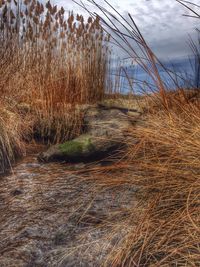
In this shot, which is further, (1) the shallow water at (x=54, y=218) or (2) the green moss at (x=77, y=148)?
(2) the green moss at (x=77, y=148)

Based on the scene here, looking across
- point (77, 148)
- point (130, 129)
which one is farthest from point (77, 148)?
point (130, 129)

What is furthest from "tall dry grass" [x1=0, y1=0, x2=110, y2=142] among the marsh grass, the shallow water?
the shallow water

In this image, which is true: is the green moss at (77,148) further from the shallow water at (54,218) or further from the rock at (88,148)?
the shallow water at (54,218)

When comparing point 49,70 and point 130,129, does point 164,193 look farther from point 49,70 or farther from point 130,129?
point 49,70

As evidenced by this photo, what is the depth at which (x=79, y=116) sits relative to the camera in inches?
155

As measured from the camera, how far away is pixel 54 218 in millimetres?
2119

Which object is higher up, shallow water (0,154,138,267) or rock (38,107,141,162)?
rock (38,107,141,162)

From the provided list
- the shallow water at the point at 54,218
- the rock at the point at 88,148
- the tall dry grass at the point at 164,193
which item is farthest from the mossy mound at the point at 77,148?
the tall dry grass at the point at 164,193

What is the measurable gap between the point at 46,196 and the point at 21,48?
2244 millimetres

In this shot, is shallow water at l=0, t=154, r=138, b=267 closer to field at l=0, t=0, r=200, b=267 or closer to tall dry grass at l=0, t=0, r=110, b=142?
field at l=0, t=0, r=200, b=267

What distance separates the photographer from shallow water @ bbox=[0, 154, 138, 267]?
178cm

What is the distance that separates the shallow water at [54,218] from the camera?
1775 mm

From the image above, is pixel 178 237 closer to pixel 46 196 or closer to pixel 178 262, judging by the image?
pixel 178 262

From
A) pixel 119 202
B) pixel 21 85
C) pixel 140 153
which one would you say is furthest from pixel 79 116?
pixel 119 202
